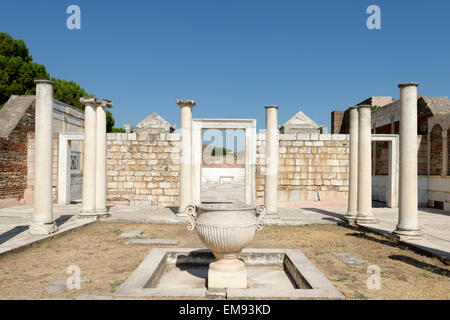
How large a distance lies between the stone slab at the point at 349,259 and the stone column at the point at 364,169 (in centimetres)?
359

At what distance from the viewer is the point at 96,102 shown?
10.5 metres

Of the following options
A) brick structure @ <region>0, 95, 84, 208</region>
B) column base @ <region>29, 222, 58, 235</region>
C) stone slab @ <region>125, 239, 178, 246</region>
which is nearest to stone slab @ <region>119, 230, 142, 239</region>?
stone slab @ <region>125, 239, 178, 246</region>

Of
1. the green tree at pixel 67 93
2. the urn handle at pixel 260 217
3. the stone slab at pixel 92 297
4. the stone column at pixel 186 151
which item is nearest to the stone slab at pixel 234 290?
the stone slab at pixel 92 297

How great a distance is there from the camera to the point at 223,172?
101 feet

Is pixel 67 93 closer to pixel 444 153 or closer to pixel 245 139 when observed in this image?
pixel 245 139

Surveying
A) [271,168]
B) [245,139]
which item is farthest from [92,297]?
[245,139]

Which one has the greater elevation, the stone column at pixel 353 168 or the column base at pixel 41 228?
the stone column at pixel 353 168

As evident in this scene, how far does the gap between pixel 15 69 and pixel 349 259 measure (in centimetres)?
2341

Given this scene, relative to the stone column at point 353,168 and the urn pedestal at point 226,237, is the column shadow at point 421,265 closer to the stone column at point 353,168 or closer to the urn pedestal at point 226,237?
the urn pedestal at point 226,237

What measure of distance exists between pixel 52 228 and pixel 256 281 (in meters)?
5.64

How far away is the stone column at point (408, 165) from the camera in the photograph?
7613mm

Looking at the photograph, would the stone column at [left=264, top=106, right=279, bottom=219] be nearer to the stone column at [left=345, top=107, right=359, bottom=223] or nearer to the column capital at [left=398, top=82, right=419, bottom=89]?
the stone column at [left=345, top=107, right=359, bottom=223]

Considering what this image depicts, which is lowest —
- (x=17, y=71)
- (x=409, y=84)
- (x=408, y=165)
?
(x=408, y=165)
